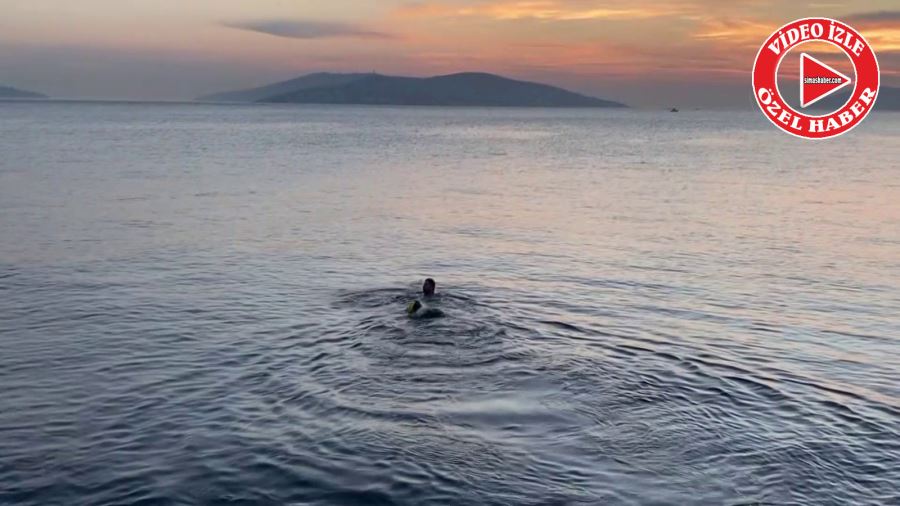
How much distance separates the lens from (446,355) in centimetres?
2341

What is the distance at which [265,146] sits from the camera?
122062 mm

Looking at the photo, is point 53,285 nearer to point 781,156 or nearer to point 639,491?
point 639,491

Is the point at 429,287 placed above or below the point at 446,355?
above

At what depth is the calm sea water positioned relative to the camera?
52.1ft

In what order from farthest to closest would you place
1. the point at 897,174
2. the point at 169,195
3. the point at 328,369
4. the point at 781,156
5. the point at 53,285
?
1. the point at 781,156
2. the point at 897,174
3. the point at 169,195
4. the point at 53,285
5. the point at 328,369

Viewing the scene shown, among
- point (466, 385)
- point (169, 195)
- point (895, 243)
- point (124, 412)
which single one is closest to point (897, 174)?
point (895, 243)

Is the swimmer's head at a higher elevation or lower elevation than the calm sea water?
higher

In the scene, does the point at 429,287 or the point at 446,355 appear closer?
the point at 446,355

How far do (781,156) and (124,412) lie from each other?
113688 mm

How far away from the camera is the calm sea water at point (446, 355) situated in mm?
15883

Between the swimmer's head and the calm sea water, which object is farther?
the swimmer's head

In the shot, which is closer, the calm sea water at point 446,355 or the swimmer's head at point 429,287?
the calm sea water at point 446,355

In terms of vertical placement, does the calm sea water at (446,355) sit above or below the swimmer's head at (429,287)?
below

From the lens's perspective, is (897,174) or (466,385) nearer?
(466,385)
